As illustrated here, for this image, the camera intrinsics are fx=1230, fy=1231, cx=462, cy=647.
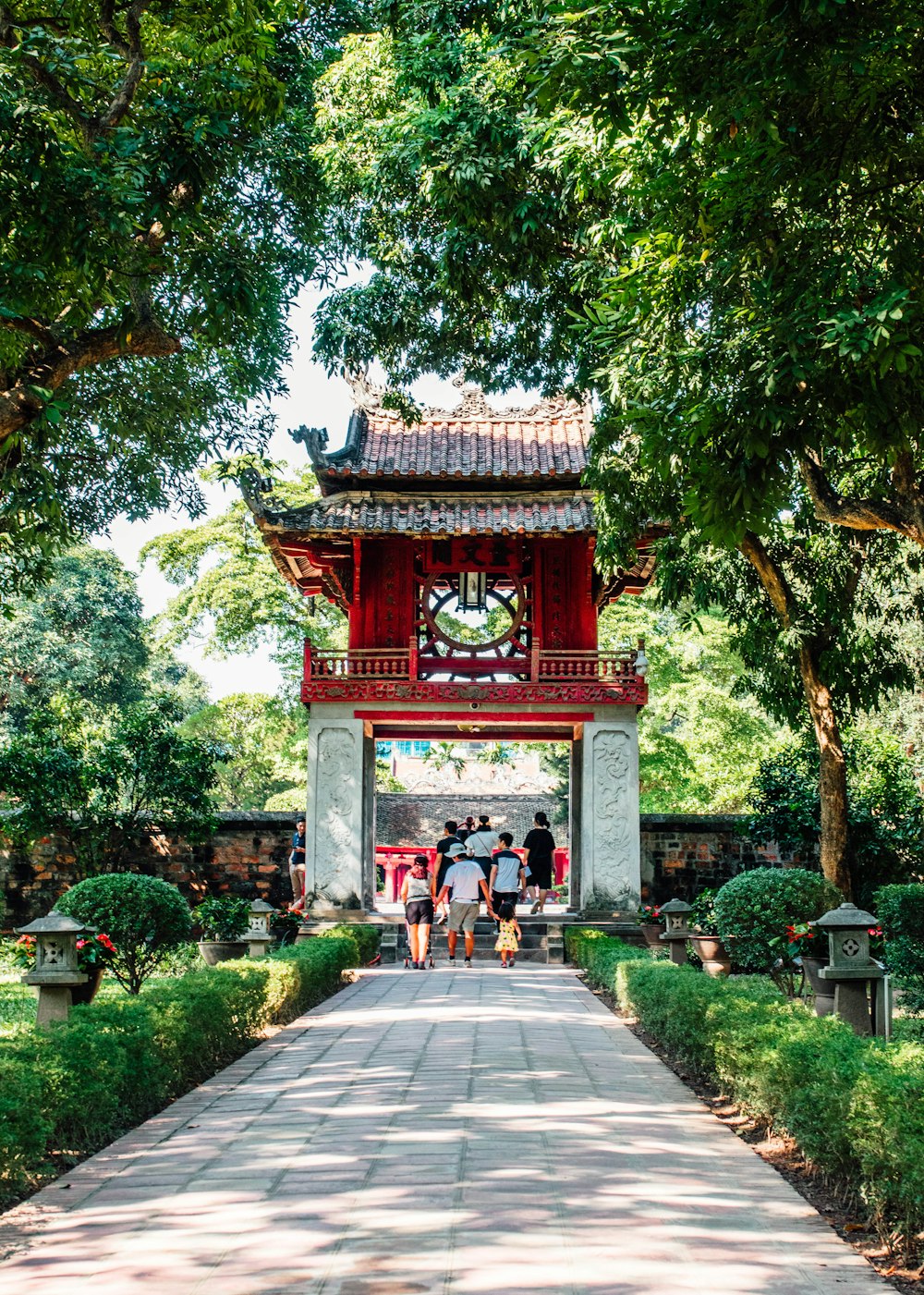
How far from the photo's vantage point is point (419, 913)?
14.1m

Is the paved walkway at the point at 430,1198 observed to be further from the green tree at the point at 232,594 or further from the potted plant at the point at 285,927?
the green tree at the point at 232,594

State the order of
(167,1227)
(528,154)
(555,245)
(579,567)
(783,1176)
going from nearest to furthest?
(167,1227), (783,1176), (528,154), (555,245), (579,567)

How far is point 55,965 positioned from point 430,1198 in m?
3.40

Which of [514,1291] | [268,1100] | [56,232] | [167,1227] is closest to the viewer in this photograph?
[514,1291]

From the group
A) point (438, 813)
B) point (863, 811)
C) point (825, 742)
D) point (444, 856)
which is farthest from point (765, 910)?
point (438, 813)

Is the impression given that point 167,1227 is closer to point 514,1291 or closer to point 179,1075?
point 514,1291

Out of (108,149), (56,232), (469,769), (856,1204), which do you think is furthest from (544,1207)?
(469,769)

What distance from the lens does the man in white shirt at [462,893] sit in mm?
14320

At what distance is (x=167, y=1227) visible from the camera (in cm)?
421

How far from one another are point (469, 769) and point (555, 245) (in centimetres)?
2573

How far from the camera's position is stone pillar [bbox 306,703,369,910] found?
671 inches

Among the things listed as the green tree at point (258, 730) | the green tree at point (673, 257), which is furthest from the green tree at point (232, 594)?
the green tree at point (673, 257)

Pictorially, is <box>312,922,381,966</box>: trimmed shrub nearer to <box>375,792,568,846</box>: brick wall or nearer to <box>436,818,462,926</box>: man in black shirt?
<box>436,818,462,926</box>: man in black shirt

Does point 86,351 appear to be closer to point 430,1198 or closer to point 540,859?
point 430,1198
